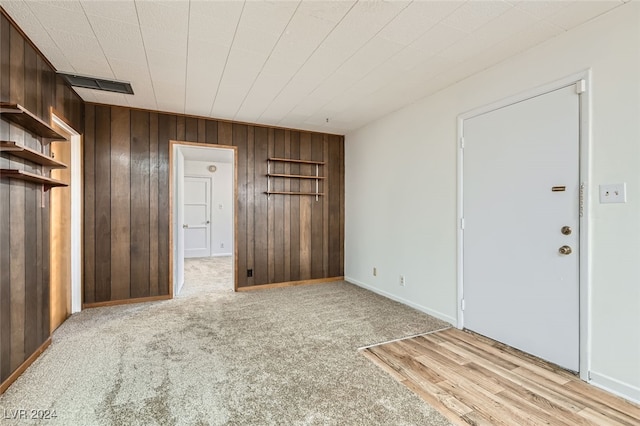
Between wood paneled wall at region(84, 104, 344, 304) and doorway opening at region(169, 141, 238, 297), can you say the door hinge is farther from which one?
doorway opening at region(169, 141, 238, 297)

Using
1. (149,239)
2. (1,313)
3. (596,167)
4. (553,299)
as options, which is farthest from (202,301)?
(596,167)

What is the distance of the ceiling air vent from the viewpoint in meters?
2.95

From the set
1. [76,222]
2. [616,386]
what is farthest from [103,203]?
[616,386]

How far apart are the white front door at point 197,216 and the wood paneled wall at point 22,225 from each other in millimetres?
5061

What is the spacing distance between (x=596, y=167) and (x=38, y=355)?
168 inches

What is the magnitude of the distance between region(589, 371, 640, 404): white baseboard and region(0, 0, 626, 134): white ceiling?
2.34m

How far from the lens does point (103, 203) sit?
3768 mm

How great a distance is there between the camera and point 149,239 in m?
3.98

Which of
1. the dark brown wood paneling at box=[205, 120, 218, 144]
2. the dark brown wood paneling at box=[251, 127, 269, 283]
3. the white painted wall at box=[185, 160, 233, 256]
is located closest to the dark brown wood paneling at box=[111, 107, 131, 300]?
the dark brown wood paneling at box=[205, 120, 218, 144]

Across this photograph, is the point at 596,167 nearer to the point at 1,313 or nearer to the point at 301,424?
the point at 301,424

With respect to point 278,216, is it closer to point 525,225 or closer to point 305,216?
point 305,216

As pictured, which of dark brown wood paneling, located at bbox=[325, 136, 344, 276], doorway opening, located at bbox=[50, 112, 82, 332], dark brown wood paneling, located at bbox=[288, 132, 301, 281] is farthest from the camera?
dark brown wood paneling, located at bbox=[325, 136, 344, 276]

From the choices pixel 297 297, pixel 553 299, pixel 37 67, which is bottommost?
pixel 297 297

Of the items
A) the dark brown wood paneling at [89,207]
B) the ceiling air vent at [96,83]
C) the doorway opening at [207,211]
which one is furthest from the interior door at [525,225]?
the doorway opening at [207,211]
